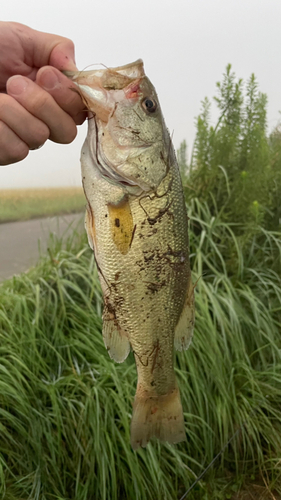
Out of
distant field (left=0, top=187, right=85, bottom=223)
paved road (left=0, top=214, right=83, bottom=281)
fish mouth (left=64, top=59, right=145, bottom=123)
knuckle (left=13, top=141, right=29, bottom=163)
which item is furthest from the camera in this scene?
paved road (left=0, top=214, right=83, bottom=281)

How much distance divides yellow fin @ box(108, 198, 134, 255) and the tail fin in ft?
1.28

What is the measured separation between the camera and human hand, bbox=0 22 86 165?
73cm

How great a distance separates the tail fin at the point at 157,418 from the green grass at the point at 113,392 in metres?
0.49

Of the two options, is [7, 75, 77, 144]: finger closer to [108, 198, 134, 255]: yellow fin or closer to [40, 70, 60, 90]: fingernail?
[40, 70, 60, 90]: fingernail

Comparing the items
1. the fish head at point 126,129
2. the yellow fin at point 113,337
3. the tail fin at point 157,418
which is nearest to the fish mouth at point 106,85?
the fish head at point 126,129

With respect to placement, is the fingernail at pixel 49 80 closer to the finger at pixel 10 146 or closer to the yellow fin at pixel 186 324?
the finger at pixel 10 146

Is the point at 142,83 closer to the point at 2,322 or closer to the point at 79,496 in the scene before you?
the point at 2,322

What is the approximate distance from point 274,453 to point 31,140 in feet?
5.25


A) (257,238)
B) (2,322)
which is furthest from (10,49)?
(257,238)

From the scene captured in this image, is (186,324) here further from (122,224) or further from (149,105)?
(149,105)

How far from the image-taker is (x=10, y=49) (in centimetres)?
85

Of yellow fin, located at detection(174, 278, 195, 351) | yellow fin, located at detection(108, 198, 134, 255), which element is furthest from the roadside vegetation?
yellow fin, located at detection(108, 198, 134, 255)

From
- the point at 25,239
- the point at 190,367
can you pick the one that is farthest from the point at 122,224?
the point at 25,239

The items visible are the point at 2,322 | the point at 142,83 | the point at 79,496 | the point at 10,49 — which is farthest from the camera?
the point at 2,322
